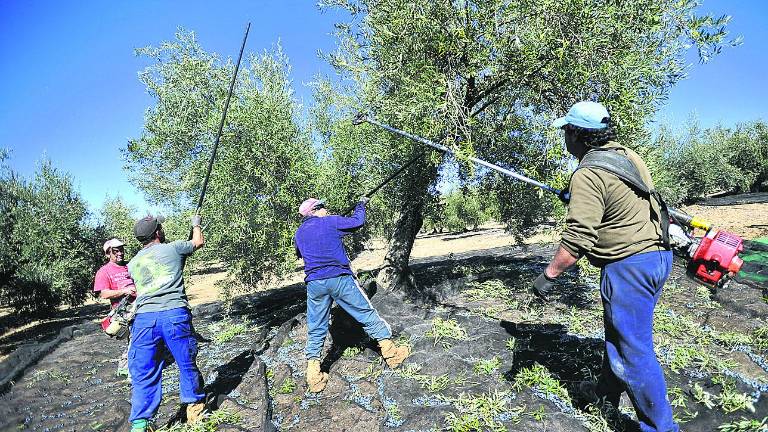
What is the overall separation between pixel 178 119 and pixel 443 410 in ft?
24.0

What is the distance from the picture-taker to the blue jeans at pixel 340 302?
555cm

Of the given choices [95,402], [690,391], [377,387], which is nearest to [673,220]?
[690,391]

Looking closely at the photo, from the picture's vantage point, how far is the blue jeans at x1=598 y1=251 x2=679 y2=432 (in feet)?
10.6

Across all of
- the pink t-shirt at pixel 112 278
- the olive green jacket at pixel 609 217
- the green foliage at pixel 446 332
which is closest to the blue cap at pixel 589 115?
the olive green jacket at pixel 609 217

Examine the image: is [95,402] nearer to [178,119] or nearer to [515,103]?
[178,119]

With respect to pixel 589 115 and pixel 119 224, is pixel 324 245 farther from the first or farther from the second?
pixel 119 224

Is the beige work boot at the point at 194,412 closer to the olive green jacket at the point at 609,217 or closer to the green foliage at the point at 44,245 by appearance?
the olive green jacket at the point at 609,217

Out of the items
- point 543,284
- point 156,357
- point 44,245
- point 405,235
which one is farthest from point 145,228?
point 44,245

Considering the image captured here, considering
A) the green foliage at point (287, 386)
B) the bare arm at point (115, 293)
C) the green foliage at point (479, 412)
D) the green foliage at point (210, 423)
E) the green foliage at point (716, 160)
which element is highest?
the bare arm at point (115, 293)

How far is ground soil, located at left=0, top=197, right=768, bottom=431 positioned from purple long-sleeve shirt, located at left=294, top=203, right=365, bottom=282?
137cm

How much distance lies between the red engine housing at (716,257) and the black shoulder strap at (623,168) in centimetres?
33

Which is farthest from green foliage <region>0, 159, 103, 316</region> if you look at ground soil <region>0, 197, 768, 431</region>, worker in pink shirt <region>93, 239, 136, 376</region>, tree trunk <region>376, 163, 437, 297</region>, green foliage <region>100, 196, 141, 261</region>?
tree trunk <region>376, 163, 437, 297</region>

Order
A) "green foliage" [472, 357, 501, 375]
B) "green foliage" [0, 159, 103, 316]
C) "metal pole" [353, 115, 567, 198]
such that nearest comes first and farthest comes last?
"metal pole" [353, 115, 567, 198]
"green foliage" [472, 357, 501, 375]
"green foliage" [0, 159, 103, 316]

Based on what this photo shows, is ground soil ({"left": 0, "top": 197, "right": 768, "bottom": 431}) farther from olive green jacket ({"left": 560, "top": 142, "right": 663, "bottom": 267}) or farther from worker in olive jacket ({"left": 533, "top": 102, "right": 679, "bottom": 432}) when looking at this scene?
olive green jacket ({"left": 560, "top": 142, "right": 663, "bottom": 267})
